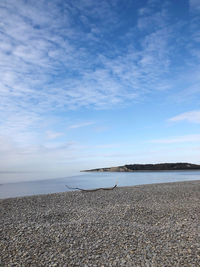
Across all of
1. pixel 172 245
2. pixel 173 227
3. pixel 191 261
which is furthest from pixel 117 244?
pixel 173 227

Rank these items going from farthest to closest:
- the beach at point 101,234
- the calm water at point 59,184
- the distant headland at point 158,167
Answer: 1. the distant headland at point 158,167
2. the calm water at point 59,184
3. the beach at point 101,234

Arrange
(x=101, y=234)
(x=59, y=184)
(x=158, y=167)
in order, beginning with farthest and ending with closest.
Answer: (x=158, y=167) < (x=59, y=184) < (x=101, y=234)

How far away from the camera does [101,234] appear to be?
5.61 m

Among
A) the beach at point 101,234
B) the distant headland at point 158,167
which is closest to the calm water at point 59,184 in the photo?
the beach at point 101,234

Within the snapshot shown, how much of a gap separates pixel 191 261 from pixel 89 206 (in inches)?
204

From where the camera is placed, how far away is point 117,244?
5.03 metres

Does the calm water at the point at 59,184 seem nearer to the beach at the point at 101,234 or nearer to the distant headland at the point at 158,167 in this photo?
the beach at the point at 101,234

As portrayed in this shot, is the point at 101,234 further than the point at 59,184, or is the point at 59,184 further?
the point at 59,184

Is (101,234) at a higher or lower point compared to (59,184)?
lower

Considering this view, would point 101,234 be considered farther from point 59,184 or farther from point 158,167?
point 158,167

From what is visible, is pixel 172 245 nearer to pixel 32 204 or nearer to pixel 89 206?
pixel 89 206

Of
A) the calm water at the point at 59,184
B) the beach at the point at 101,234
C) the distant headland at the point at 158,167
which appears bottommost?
the beach at the point at 101,234

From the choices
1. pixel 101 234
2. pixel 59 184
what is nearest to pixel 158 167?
pixel 59 184

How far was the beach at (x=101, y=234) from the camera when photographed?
447cm
